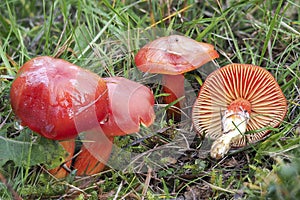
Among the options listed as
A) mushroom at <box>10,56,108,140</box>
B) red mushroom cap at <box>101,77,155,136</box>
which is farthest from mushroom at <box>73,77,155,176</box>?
mushroom at <box>10,56,108,140</box>

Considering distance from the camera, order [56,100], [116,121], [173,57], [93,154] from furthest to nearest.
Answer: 1. [173,57]
2. [93,154]
3. [116,121]
4. [56,100]

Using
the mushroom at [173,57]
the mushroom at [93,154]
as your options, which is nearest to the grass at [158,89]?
the mushroom at [93,154]

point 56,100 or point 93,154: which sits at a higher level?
point 56,100

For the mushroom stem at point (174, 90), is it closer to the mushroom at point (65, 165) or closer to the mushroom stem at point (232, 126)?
the mushroom stem at point (232, 126)

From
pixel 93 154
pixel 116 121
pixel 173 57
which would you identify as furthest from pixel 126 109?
pixel 173 57

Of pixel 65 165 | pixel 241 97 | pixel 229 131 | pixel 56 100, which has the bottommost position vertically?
pixel 65 165

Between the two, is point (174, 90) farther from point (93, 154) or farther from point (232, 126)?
point (93, 154)

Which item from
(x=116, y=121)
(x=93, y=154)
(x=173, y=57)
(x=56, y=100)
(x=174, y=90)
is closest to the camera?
(x=56, y=100)

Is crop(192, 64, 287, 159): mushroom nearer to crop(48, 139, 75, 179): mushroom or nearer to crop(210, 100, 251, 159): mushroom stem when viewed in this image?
crop(210, 100, 251, 159): mushroom stem
